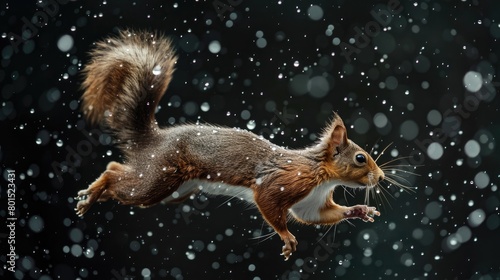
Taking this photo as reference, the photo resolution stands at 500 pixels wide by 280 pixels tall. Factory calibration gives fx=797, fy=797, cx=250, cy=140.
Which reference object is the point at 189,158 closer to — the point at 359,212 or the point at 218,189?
the point at 218,189

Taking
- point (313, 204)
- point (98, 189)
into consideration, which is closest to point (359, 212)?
point (313, 204)

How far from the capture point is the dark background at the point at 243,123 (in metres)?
1.07

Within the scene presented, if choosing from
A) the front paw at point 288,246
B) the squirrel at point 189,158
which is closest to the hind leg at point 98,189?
the squirrel at point 189,158

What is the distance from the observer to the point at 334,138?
973 millimetres

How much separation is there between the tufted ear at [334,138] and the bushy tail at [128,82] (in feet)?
0.71

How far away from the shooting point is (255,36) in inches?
43.1

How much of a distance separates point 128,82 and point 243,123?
161 millimetres

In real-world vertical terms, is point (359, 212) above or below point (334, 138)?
below

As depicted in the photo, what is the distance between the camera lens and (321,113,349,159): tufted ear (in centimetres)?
97

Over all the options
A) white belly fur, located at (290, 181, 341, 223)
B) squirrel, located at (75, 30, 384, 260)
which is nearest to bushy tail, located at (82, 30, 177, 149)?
squirrel, located at (75, 30, 384, 260)

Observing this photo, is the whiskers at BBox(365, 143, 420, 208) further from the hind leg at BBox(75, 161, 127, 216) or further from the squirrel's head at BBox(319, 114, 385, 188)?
the hind leg at BBox(75, 161, 127, 216)

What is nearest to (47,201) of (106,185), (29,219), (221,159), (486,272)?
(29,219)

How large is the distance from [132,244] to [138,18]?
1.05 feet

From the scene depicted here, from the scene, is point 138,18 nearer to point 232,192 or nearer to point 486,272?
point 232,192
